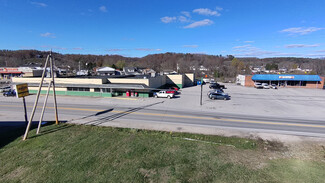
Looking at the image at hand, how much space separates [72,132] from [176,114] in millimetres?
11861

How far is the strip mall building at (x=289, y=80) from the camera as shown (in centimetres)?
4497

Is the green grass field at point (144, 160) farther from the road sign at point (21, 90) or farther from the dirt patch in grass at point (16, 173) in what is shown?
the road sign at point (21, 90)

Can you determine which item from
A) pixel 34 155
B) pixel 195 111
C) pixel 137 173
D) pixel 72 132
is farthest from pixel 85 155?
pixel 195 111

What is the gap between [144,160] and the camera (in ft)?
32.5

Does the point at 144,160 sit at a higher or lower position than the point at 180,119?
lower

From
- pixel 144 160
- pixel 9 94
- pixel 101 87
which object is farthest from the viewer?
pixel 9 94

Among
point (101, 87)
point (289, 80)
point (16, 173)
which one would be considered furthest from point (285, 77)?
point (16, 173)

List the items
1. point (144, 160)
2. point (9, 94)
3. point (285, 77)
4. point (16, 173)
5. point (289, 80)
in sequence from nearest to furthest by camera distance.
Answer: point (16, 173), point (144, 160), point (9, 94), point (285, 77), point (289, 80)

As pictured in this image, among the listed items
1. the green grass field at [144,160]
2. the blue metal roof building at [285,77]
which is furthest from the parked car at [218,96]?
the blue metal roof building at [285,77]

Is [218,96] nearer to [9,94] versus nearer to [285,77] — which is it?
[285,77]

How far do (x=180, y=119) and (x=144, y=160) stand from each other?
938cm

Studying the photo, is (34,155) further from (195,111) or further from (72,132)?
(195,111)

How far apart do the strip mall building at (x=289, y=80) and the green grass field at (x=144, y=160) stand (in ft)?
142

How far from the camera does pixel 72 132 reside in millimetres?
14141
